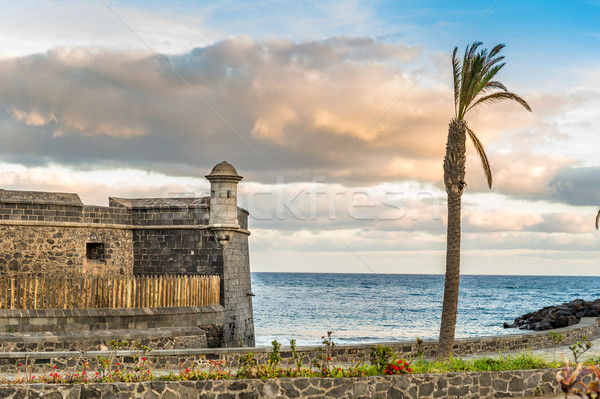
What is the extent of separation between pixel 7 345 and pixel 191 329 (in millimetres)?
5553

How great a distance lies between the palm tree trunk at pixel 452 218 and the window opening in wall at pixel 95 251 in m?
13.3

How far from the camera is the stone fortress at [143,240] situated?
23828 millimetres

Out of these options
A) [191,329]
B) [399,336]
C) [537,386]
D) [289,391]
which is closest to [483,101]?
[537,386]

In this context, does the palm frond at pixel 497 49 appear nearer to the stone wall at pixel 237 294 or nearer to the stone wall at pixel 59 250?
the stone wall at pixel 237 294

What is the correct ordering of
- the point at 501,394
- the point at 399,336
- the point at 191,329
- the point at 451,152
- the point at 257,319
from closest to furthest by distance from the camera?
the point at 501,394
the point at 451,152
the point at 191,329
the point at 399,336
the point at 257,319

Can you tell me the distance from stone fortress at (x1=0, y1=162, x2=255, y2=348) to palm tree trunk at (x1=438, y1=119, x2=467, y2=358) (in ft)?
28.2

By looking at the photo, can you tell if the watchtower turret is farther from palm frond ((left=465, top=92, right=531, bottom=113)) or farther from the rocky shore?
the rocky shore

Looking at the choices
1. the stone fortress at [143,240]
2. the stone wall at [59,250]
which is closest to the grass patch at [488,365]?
the stone fortress at [143,240]

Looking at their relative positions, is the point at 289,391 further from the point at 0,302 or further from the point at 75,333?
the point at 0,302

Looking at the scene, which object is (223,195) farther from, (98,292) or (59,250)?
(59,250)

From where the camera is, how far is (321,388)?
1330cm

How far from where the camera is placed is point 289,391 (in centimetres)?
1322

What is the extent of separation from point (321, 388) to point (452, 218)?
7284 mm

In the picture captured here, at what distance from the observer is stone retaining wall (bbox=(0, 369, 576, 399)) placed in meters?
12.6
